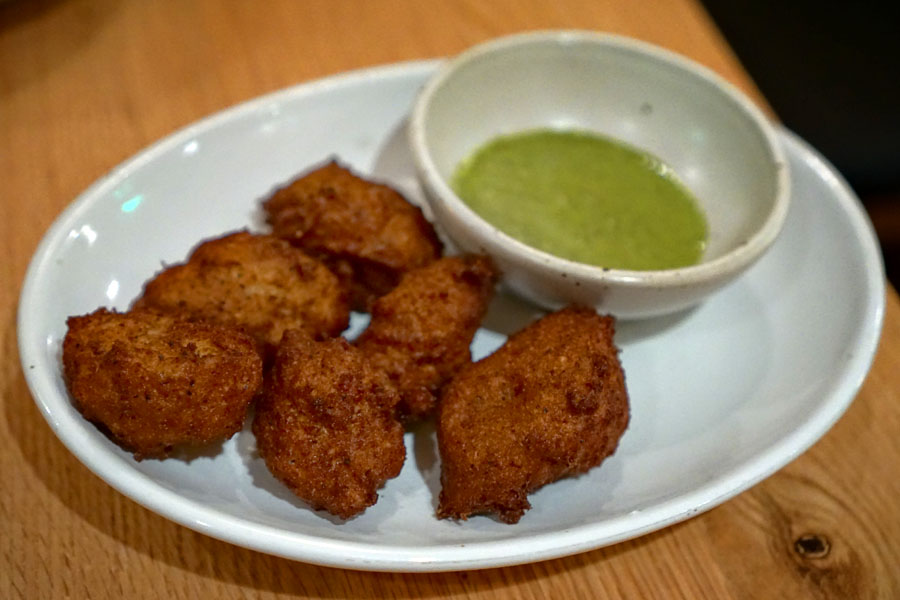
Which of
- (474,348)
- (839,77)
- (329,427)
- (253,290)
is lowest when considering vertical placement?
(839,77)

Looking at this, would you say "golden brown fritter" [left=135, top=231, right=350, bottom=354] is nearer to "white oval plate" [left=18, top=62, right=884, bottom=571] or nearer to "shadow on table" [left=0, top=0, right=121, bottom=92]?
"white oval plate" [left=18, top=62, right=884, bottom=571]

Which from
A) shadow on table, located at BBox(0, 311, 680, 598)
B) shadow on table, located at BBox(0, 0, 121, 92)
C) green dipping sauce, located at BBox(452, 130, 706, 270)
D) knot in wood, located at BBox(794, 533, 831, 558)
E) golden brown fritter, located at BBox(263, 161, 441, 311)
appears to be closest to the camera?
shadow on table, located at BBox(0, 311, 680, 598)

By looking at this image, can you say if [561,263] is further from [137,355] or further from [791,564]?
[137,355]

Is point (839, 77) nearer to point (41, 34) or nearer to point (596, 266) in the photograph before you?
point (596, 266)

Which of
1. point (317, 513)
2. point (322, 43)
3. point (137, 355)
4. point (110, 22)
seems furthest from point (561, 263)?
point (110, 22)

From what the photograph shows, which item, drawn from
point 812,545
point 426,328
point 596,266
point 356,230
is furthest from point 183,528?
point 812,545

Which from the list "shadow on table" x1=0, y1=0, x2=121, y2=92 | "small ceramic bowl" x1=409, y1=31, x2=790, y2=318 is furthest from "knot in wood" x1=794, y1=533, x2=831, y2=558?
"shadow on table" x1=0, y1=0, x2=121, y2=92

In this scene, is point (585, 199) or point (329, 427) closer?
point (329, 427)
